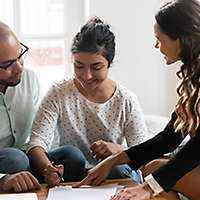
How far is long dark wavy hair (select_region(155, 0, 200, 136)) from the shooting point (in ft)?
4.97

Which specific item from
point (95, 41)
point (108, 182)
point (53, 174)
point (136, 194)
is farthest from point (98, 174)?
point (95, 41)

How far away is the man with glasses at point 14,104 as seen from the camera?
5.62ft

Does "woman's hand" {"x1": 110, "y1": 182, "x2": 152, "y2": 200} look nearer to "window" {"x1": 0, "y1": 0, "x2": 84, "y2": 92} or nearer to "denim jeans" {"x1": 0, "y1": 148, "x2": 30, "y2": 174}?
"denim jeans" {"x1": 0, "y1": 148, "x2": 30, "y2": 174}

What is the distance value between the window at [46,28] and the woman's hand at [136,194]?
1.54 metres

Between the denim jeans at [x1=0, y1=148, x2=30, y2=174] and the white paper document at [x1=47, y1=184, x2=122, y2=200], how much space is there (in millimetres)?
190

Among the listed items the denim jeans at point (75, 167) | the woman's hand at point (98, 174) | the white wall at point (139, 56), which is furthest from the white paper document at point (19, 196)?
the white wall at point (139, 56)

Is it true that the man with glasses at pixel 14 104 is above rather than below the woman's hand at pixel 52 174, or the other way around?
above

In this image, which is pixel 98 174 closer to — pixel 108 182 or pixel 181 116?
pixel 108 182

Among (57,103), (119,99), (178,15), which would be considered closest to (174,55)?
(178,15)

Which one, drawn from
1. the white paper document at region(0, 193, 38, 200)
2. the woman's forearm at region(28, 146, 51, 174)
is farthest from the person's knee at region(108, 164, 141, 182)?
the white paper document at region(0, 193, 38, 200)

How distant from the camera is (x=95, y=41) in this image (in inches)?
73.0

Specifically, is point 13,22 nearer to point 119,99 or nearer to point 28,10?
point 28,10

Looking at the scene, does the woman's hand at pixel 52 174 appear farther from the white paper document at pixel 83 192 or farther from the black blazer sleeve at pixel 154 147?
the black blazer sleeve at pixel 154 147

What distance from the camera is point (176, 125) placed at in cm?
176
